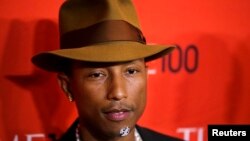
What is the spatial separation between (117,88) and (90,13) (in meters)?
0.18

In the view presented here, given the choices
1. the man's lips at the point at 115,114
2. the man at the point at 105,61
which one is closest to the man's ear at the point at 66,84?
the man at the point at 105,61

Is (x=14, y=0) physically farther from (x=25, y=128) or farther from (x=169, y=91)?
(x=169, y=91)

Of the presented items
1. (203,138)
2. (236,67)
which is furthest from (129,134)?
(236,67)

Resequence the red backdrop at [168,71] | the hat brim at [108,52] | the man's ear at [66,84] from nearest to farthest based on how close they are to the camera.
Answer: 1. the hat brim at [108,52]
2. the man's ear at [66,84]
3. the red backdrop at [168,71]

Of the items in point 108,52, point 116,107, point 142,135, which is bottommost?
point 142,135

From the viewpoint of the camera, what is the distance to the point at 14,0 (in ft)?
3.49

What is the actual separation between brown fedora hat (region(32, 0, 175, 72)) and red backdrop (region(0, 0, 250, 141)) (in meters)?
0.25

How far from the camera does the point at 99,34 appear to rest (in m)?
0.80

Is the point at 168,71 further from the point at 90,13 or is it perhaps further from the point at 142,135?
the point at 90,13

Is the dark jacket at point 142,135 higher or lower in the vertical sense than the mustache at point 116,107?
lower

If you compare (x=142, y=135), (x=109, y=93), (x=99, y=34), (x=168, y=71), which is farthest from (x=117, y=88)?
(x=168, y=71)

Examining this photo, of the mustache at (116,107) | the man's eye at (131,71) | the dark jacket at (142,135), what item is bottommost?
the dark jacket at (142,135)

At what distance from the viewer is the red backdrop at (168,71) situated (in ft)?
3.53

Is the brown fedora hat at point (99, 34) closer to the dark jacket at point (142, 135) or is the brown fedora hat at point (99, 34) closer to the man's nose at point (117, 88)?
the man's nose at point (117, 88)
